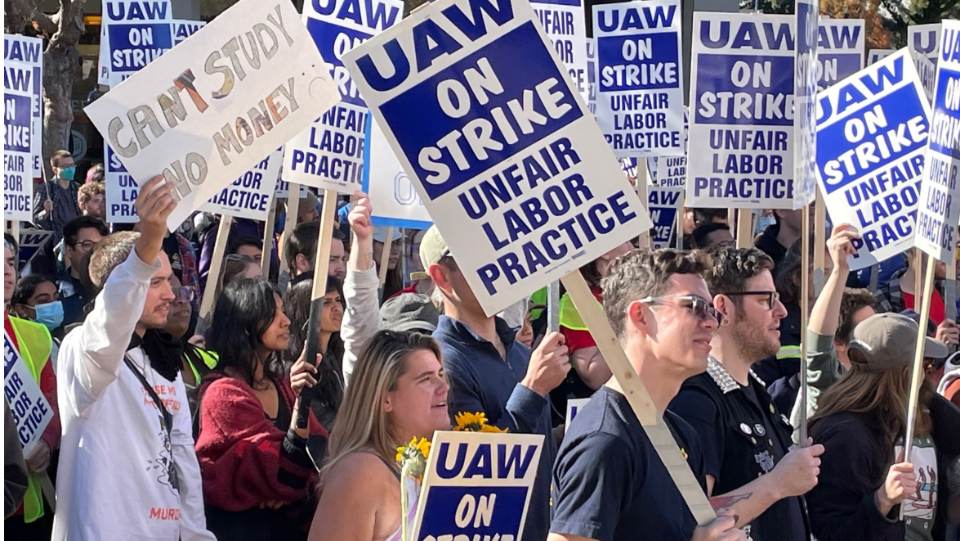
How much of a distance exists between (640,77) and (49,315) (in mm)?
4697

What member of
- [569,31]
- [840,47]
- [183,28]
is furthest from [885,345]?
[183,28]

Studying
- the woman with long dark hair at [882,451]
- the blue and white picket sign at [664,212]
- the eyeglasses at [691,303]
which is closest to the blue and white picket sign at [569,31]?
the blue and white picket sign at [664,212]

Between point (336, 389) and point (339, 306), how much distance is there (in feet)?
1.63

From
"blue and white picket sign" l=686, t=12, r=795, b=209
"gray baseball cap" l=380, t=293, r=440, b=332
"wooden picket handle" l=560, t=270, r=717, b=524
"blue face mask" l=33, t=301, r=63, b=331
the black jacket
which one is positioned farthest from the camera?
"blue and white picket sign" l=686, t=12, r=795, b=209

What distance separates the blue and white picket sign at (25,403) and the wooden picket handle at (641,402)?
225 cm

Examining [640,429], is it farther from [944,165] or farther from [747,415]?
[944,165]

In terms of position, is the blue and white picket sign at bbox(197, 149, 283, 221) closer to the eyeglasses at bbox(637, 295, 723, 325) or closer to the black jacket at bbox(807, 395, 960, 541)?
the black jacket at bbox(807, 395, 960, 541)

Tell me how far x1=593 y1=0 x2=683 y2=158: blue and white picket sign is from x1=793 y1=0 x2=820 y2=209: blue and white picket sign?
15.9 ft

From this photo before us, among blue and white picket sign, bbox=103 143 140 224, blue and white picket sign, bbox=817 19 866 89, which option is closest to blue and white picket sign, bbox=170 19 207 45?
blue and white picket sign, bbox=103 143 140 224

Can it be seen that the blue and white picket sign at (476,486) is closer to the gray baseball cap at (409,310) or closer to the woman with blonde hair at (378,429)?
the woman with blonde hair at (378,429)

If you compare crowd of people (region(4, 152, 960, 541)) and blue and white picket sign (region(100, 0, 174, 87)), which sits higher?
blue and white picket sign (region(100, 0, 174, 87))

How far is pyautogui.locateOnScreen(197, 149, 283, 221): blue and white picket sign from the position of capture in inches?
346

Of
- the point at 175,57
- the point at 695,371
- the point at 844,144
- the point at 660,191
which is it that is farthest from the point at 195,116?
the point at 660,191

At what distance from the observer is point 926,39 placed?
10844mm
